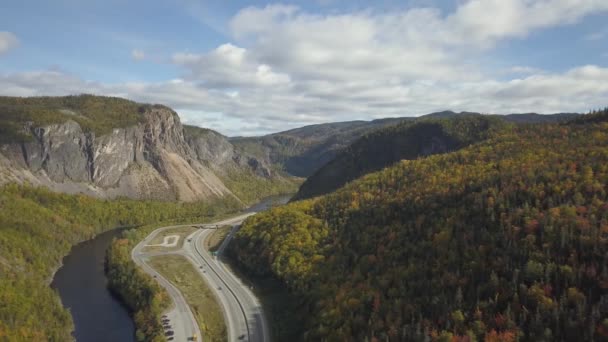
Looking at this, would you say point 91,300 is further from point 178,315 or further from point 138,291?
point 178,315

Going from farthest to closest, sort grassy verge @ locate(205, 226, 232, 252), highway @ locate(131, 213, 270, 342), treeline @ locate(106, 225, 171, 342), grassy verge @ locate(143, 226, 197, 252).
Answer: grassy verge @ locate(205, 226, 232, 252) < grassy verge @ locate(143, 226, 197, 252) < treeline @ locate(106, 225, 171, 342) < highway @ locate(131, 213, 270, 342)

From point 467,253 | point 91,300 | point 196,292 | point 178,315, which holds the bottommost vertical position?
point 91,300

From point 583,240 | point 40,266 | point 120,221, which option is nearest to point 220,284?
point 40,266

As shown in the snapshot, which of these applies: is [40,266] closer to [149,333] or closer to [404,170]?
[149,333]

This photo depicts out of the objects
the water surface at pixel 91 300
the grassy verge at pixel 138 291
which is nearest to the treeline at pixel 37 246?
the water surface at pixel 91 300

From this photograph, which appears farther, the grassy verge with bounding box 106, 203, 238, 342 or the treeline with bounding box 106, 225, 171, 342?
the grassy verge with bounding box 106, 203, 238, 342

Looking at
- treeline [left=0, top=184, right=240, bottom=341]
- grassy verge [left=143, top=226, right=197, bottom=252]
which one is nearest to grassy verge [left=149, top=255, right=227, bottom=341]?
grassy verge [left=143, top=226, right=197, bottom=252]

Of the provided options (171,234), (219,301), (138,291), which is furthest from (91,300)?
(171,234)

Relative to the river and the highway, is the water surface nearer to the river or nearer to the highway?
the river
